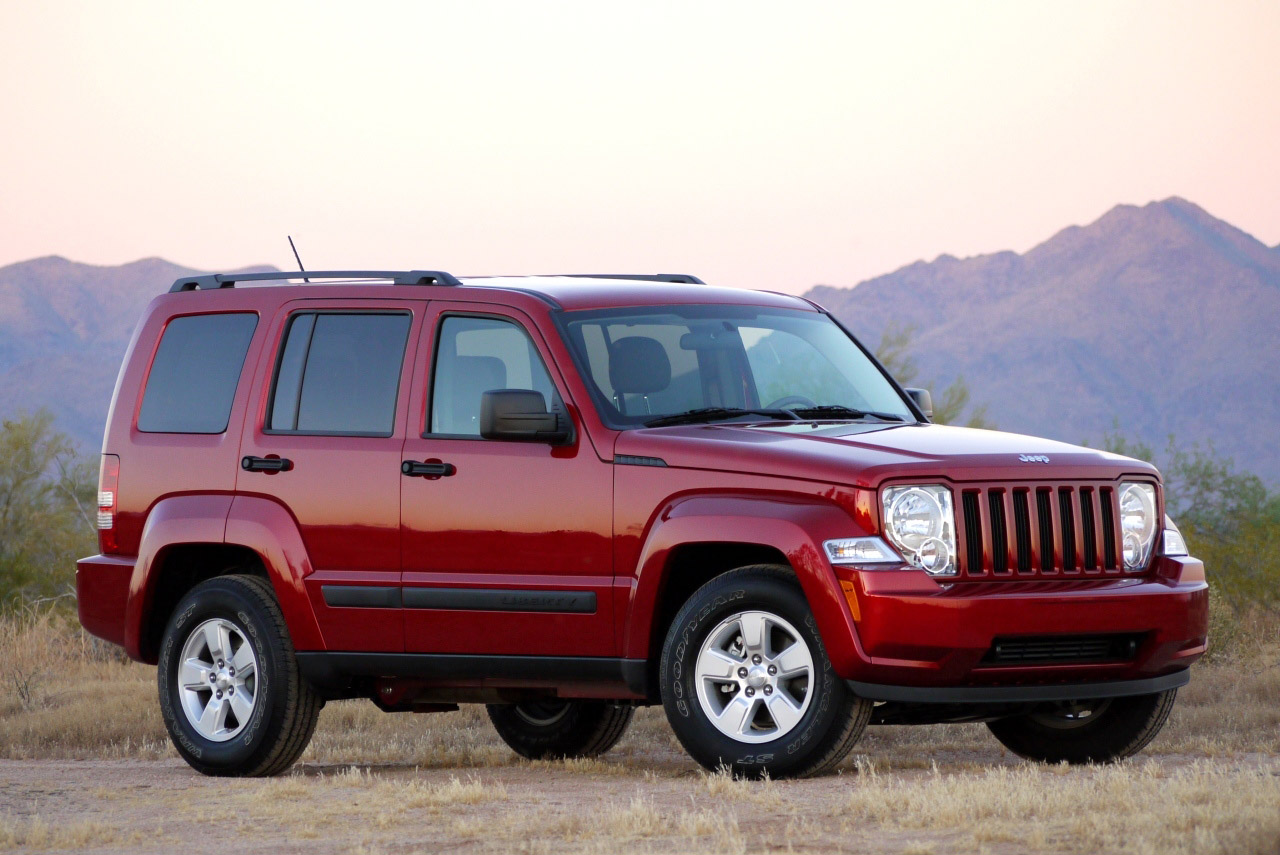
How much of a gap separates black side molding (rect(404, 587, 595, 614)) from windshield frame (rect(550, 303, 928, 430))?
743 mm

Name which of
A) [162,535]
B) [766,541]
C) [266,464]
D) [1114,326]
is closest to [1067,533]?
[766,541]

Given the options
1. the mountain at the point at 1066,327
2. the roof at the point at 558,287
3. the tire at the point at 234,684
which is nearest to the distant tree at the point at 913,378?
the roof at the point at 558,287

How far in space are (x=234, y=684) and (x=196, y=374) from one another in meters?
1.53

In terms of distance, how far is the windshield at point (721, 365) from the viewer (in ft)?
26.8

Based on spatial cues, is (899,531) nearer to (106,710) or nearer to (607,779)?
(607,779)

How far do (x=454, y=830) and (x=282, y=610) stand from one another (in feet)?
7.90

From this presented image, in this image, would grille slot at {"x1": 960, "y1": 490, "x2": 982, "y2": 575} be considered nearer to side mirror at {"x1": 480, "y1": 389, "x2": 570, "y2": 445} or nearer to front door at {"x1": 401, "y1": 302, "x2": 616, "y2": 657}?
front door at {"x1": 401, "y1": 302, "x2": 616, "y2": 657}

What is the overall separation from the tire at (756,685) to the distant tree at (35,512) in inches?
901

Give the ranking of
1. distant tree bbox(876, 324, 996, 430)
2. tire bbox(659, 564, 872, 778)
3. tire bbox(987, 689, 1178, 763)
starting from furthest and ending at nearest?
1. distant tree bbox(876, 324, 996, 430)
2. tire bbox(987, 689, 1178, 763)
3. tire bbox(659, 564, 872, 778)

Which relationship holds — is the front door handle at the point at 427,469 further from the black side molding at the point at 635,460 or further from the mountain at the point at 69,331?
the mountain at the point at 69,331

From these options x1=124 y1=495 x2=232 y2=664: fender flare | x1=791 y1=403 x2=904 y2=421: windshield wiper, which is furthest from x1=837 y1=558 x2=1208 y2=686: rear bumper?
x1=124 y1=495 x2=232 y2=664: fender flare

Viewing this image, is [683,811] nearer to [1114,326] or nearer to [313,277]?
[313,277]

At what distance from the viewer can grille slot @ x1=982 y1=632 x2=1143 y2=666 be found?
7.28 meters

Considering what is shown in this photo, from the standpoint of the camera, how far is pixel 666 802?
277 inches
